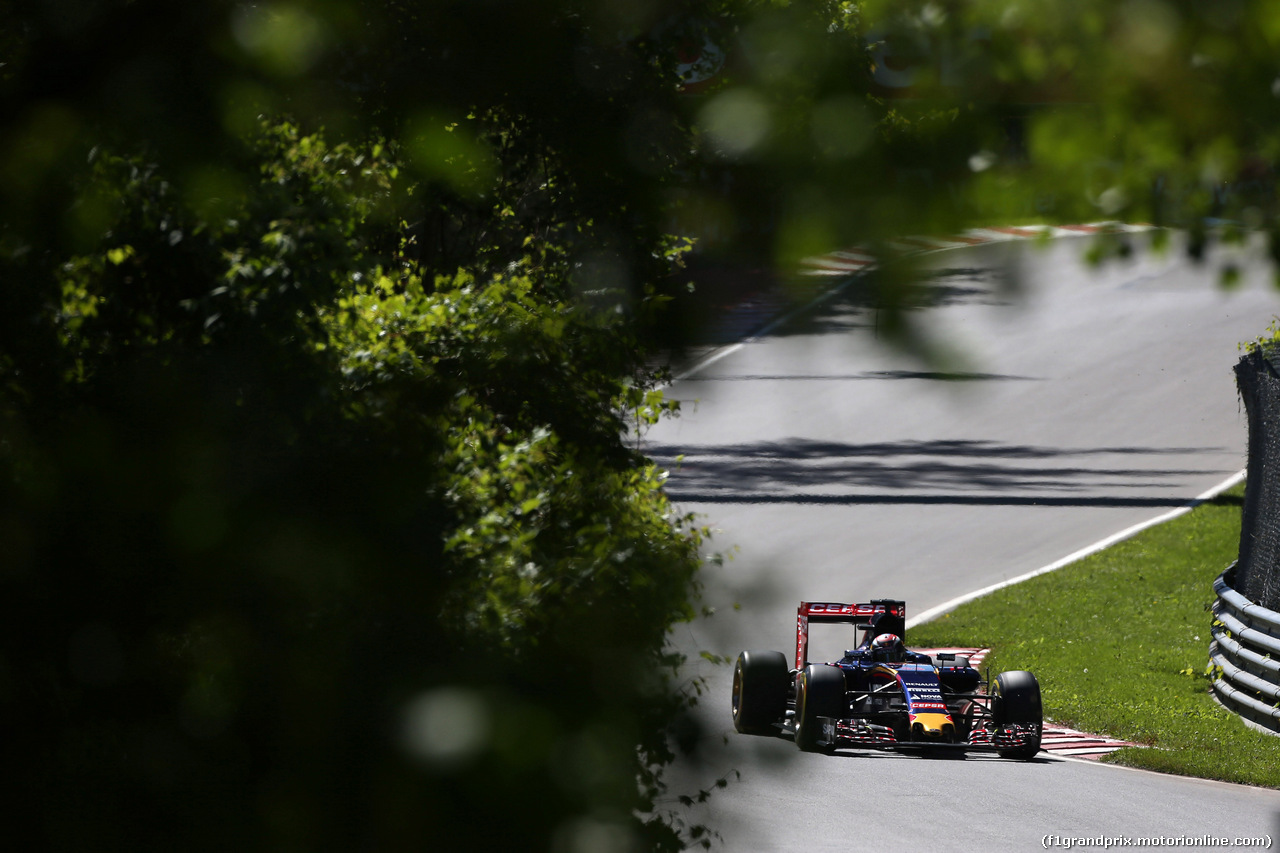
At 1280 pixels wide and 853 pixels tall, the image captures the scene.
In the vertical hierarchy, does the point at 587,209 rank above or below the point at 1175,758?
above

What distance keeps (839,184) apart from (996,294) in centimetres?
32

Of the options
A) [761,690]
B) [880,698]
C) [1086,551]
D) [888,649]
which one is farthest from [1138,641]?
Result: [761,690]

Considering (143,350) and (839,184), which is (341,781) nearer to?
(143,350)

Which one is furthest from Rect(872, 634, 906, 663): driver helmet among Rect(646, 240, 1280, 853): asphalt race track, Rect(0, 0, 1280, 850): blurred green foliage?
Rect(0, 0, 1280, 850): blurred green foliage


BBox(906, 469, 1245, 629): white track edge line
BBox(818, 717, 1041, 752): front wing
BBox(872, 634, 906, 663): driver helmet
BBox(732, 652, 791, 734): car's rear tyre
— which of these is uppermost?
BBox(906, 469, 1245, 629): white track edge line

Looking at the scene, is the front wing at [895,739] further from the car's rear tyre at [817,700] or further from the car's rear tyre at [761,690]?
the car's rear tyre at [761,690]

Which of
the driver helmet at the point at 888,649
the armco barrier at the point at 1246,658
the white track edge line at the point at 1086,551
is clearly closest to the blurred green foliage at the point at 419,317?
the driver helmet at the point at 888,649

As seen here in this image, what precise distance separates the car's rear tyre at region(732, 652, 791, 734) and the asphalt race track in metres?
0.31

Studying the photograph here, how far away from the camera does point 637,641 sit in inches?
157

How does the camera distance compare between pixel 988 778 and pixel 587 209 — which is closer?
pixel 587 209

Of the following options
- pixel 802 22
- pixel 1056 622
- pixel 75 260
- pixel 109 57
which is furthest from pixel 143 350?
pixel 1056 622

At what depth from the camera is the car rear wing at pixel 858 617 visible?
1135 centimetres

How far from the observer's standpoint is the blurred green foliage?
1630 mm

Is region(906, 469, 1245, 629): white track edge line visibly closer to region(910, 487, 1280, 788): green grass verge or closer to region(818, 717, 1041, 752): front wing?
region(910, 487, 1280, 788): green grass verge
